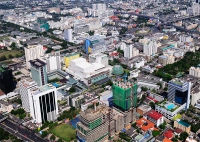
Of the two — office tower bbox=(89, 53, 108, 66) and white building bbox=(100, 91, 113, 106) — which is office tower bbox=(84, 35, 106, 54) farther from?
white building bbox=(100, 91, 113, 106)

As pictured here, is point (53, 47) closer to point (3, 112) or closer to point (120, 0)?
point (3, 112)

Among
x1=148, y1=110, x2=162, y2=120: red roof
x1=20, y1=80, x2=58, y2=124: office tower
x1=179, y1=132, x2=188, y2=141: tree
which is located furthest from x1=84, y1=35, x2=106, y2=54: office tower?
x1=179, y1=132, x2=188, y2=141: tree

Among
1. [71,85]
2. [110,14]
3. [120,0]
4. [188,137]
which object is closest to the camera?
[188,137]

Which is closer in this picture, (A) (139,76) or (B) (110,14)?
(A) (139,76)

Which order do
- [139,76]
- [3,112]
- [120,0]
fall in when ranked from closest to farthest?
[3,112], [139,76], [120,0]

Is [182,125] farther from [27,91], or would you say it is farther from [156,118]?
[27,91]

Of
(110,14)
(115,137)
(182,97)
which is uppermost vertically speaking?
(110,14)

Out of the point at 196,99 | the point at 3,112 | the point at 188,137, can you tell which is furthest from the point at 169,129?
the point at 3,112
